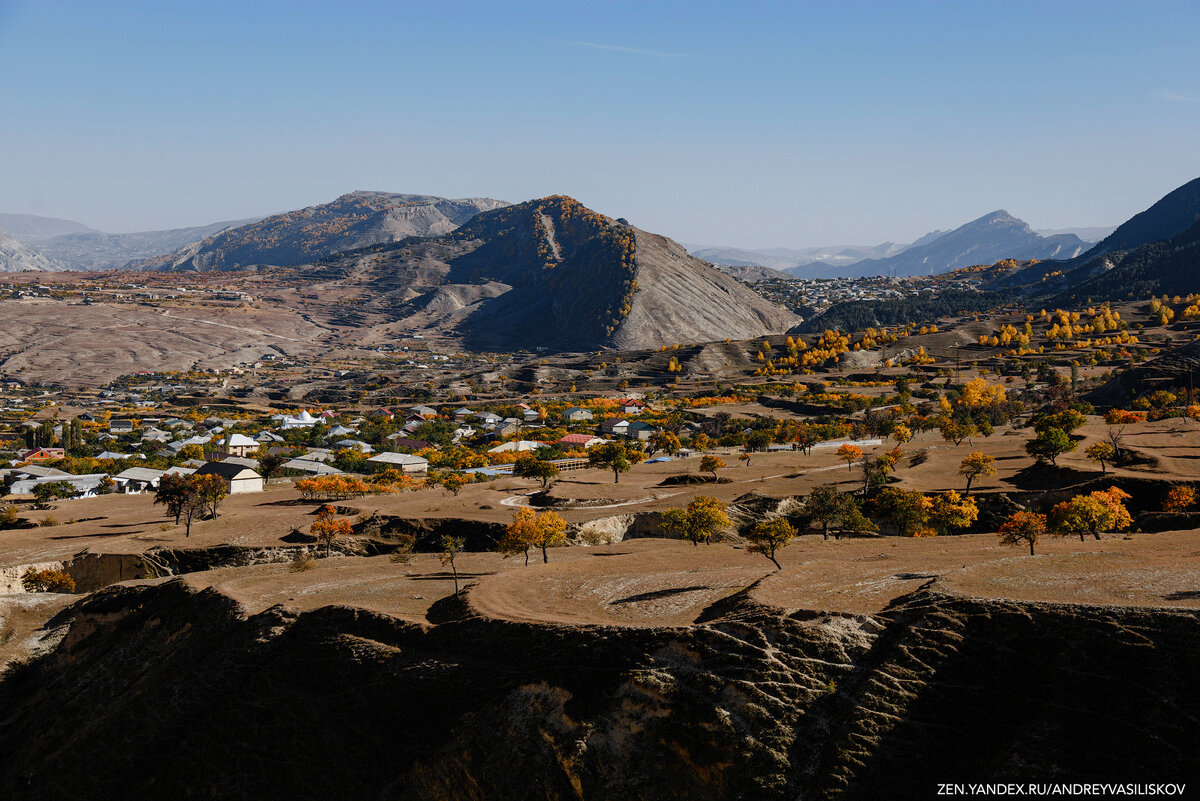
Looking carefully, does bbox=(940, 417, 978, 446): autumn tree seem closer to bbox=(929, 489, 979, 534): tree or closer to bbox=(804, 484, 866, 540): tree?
bbox=(929, 489, 979, 534): tree

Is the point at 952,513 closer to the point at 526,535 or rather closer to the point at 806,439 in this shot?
the point at 526,535

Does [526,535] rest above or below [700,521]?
above

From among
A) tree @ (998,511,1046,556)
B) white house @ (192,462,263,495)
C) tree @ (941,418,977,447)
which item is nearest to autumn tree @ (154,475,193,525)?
white house @ (192,462,263,495)

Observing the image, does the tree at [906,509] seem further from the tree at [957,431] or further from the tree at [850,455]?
the tree at [957,431]

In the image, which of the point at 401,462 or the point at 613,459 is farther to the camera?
the point at 401,462

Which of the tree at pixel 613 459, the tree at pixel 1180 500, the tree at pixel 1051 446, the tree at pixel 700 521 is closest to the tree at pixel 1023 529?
the tree at pixel 1180 500

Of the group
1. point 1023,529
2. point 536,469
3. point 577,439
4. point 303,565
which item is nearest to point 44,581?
point 303,565
